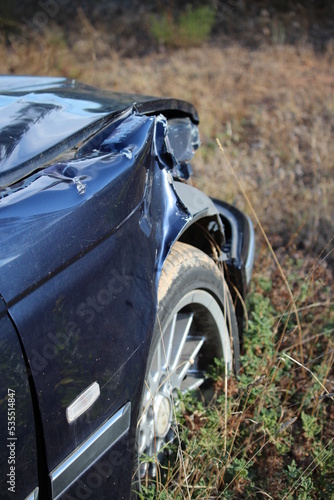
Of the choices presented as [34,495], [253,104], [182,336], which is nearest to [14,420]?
[34,495]

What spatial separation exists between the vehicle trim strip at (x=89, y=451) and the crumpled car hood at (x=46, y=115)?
2.37 feet

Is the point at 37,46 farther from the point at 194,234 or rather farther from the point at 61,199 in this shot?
the point at 61,199

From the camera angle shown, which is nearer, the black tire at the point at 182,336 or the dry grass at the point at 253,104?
the black tire at the point at 182,336

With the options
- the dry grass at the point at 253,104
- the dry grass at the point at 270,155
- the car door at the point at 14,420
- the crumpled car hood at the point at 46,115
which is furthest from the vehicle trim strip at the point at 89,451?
the dry grass at the point at 253,104

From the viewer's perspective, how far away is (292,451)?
2.49 meters

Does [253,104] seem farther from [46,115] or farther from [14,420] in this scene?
[14,420]

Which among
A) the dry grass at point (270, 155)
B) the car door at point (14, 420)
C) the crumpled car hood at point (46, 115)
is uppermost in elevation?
the crumpled car hood at point (46, 115)

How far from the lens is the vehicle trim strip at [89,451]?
1.55 metres

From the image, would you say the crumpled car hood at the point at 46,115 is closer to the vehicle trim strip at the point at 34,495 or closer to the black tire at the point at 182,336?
the black tire at the point at 182,336

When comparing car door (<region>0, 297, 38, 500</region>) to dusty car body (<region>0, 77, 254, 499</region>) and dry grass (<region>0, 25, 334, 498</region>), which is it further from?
dry grass (<region>0, 25, 334, 498</region>)

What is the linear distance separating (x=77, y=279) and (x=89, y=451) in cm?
47

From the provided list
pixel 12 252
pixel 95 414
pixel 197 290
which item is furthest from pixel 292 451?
pixel 12 252

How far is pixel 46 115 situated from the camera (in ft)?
6.48

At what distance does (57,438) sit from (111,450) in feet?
0.88
